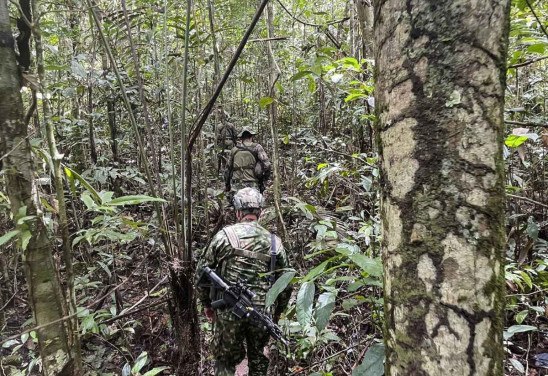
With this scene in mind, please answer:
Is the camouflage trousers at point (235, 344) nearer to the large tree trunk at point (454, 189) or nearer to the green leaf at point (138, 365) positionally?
the green leaf at point (138, 365)

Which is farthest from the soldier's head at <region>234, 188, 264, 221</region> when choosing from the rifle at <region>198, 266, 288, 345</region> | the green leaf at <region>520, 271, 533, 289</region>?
the green leaf at <region>520, 271, 533, 289</region>

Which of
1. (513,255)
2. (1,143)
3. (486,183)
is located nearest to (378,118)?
(486,183)

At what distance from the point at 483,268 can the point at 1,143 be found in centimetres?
173

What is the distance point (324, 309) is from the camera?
130 centimetres

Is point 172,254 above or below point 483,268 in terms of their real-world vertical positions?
below

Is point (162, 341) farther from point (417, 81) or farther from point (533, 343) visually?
point (417, 81)

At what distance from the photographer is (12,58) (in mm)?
1494

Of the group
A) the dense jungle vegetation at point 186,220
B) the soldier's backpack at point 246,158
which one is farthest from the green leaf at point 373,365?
the soldier's backpack at point 246,158

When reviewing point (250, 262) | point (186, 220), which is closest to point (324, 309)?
point (186, 220)

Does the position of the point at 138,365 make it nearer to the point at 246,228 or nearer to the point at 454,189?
the point at 246,228

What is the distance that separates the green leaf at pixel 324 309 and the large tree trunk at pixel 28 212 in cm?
104

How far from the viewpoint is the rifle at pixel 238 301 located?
289 centimetres

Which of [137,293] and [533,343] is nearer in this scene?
[533,343]

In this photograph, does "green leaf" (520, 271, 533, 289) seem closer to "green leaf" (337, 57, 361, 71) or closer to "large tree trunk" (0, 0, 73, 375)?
"green leaf" (337, 57, 361, 71)
